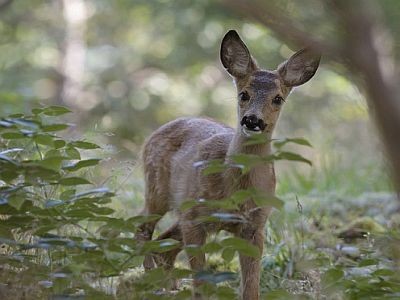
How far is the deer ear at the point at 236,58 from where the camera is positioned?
6031mm

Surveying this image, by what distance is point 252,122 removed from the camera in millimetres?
5551

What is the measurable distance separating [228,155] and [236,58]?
1.13 metres

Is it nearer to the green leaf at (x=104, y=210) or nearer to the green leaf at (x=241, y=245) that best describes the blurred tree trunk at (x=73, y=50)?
the green leaf at (x=104, y=210)

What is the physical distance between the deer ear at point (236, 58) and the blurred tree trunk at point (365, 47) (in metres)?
3.08

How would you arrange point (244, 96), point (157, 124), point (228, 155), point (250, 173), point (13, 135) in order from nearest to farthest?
point (13, 135) → point (228, 155) → point (250, 173) → point (244, 96) → point (157, 124)

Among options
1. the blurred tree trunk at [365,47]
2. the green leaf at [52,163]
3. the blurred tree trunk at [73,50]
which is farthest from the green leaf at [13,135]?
the blurred tree trunk at [73,50]

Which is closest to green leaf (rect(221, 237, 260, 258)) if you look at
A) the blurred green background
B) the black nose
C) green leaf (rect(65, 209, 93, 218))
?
green leaf (rect(65, 209, 93, 218))

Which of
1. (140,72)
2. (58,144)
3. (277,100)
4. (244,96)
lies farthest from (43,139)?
(140,72)

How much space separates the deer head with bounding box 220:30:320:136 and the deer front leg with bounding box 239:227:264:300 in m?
0.63

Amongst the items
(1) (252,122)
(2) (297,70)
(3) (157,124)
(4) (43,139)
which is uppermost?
(3) (157,124)

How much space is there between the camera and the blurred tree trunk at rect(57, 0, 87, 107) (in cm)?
1684

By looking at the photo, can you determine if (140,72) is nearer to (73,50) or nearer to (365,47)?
(73,50)

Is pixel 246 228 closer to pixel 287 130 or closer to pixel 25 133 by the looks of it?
pixel 25 133

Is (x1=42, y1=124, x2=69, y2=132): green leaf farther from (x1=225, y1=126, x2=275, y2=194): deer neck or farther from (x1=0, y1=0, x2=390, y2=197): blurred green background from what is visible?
(x1=0, y1=0, x2=390, y2=197): blurred green background
